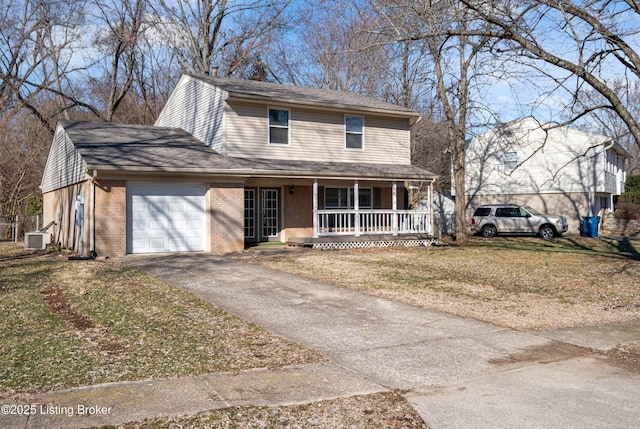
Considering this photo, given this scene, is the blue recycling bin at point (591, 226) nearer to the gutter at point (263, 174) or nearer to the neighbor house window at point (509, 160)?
the neighbor house window at point (509, 160)

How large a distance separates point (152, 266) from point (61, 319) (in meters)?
6.31

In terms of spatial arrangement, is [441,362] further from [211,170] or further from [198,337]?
[211,170]

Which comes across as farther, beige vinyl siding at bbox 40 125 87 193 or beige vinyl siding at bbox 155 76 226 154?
beige vinyl siding at bbox 155 76 226 154

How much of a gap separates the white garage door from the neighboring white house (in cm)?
1770

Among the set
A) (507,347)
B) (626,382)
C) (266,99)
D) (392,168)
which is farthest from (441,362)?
(392,168)

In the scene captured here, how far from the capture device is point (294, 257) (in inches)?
680

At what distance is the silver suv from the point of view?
91.1 ft

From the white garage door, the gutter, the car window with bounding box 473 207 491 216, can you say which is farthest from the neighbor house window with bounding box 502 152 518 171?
the white garage door

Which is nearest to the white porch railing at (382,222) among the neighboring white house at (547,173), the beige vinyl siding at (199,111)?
the beige vinyl siding at (199,111)

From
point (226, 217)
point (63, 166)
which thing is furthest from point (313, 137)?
point (63, 166)

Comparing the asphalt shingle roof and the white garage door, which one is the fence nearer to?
the asphalt shingle roof

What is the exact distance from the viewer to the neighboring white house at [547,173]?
30.9 m

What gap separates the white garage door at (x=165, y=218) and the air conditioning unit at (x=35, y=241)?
17.2 ft

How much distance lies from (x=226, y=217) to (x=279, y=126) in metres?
4.50
